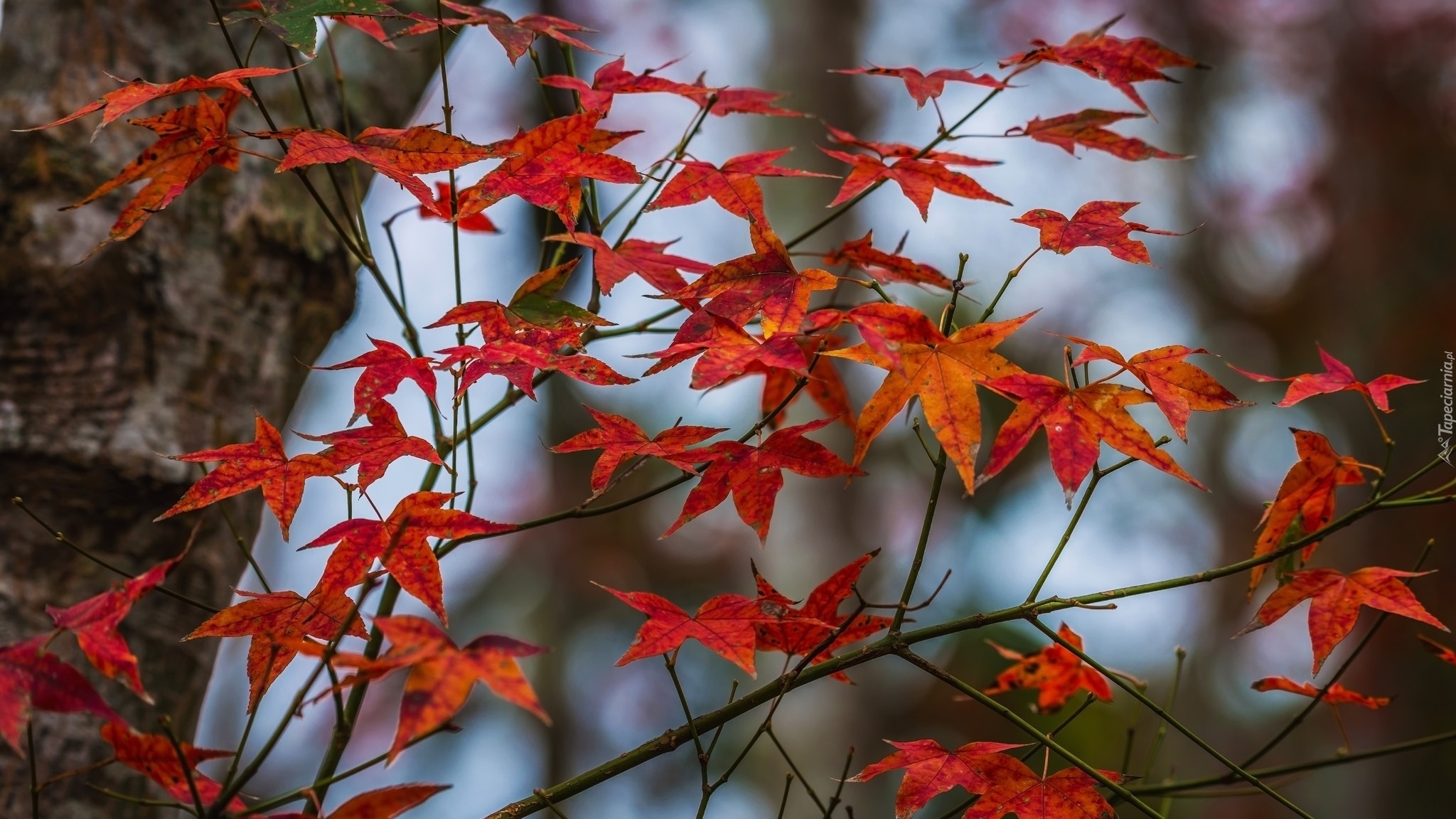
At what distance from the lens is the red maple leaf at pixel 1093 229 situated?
733 mm

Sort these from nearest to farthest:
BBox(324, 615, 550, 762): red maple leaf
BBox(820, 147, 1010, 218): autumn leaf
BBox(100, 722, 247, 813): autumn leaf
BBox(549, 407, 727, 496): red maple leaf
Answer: BBox(324, 615, 550, 762): red maple leaf, BBox(100, 722, 247, 813): autumn leaf, BBox(549, 407, 727, 496): red maple leaf, BBox(820, 147, 1010, 218): autumn leaf

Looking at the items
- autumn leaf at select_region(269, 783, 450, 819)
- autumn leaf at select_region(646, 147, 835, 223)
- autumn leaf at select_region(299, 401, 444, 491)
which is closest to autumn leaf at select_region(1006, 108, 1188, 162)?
autumn leaf at select_region(646, 147, 835, 223)

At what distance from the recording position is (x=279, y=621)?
0.65 meters

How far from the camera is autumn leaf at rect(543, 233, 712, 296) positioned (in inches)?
28.8

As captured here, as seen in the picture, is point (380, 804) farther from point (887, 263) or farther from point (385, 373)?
point (887, 263)

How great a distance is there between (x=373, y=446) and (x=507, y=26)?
38 cm

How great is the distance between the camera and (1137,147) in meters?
0.88

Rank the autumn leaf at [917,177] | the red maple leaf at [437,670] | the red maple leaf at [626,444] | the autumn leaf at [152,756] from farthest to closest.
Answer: the autumn leaf at [917,177] → the red maple leaf at [626,444] → the autumn leaf at [152,756] → the red maple leaf at [437,670]

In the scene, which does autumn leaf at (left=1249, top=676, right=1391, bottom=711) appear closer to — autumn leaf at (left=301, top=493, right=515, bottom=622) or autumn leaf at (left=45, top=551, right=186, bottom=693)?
autumn leaf at (left=301, top=493, right=515, bottom=622)

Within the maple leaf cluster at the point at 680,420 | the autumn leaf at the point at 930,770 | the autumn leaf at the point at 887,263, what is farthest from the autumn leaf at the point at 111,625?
the autumn leaf at the point at 887,263

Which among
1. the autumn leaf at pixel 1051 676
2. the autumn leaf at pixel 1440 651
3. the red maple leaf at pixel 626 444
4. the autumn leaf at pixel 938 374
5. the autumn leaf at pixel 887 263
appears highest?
the autumn leaf at pixel 887 263

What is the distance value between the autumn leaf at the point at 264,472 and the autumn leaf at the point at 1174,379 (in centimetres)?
Result: 58

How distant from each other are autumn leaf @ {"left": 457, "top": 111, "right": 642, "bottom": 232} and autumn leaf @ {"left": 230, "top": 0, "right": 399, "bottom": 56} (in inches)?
5.4

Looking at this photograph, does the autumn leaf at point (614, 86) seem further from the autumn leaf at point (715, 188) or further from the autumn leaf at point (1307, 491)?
the autumn leaf at point (1307, 491)
